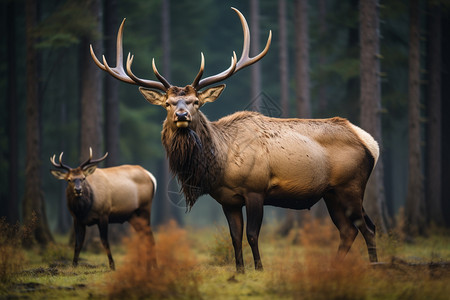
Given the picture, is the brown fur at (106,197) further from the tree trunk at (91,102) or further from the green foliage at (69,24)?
the green foliage at (69,24)

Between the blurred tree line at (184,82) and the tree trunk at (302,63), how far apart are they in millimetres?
36

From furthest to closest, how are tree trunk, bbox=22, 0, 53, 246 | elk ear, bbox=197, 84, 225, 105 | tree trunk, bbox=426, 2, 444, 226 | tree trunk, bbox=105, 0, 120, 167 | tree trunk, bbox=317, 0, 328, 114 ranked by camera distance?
tree trunk, bbox=317, 0, 328, 114 → tree trunk, bbox=426, 2, 444, 226 → tree trunk, bbox=105, 0, 120, 167 → tree trunk, bbox=22, 0, 53, 246 → elk ear, bbox=197, 84, 225, 105

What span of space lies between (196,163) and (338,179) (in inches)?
93.0

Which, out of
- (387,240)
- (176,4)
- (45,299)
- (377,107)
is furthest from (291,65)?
(45,299)

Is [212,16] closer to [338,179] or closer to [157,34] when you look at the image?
[157,34]

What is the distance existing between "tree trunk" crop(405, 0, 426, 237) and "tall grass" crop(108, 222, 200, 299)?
34.7 ft

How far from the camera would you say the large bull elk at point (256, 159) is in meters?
7.73

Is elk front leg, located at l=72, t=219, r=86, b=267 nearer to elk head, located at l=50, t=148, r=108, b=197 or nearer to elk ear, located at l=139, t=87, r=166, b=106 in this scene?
elk head, located at l=50, t=148, r=108, b=197

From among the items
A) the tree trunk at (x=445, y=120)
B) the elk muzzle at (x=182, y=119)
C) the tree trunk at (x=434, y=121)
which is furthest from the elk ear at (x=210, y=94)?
the tree trunk at (x=445, y=120)

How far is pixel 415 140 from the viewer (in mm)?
15961

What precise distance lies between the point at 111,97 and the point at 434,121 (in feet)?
35.2

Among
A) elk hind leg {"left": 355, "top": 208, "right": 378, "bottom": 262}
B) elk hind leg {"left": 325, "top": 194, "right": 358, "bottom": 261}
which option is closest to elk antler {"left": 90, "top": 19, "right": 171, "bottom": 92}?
elk hind leg {"left": 325, "top": 194, "right": 358, "bottom": 261}

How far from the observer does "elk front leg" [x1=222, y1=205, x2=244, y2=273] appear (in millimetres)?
7738

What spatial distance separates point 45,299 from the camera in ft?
20.0
